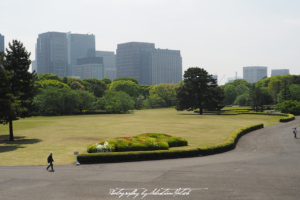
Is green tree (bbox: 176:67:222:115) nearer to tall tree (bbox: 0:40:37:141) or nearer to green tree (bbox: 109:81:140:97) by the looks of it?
green tree (bbox: 109:81:140:97)

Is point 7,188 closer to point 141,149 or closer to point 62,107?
point 141,149

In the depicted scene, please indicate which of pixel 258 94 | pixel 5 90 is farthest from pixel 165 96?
pixel 5 90

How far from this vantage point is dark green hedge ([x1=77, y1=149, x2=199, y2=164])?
2230 cm

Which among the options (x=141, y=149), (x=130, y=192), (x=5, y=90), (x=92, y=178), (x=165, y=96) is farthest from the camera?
(x=165, y=96)

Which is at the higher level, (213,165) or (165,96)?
(165,96)

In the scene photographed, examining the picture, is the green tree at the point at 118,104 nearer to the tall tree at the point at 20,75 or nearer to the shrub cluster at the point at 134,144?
the tall tree at the point at 20,75

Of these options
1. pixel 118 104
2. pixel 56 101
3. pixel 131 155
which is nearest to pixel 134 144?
pixel 131 155

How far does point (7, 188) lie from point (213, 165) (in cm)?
1506

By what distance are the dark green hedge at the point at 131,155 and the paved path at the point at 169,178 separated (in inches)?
37.3

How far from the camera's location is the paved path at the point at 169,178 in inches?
561

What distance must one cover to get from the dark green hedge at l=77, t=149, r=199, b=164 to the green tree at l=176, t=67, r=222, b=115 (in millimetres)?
64748

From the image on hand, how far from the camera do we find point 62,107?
90375 mm

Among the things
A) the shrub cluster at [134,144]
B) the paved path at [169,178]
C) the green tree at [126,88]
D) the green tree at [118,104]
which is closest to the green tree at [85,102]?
the green tree at [118,104]

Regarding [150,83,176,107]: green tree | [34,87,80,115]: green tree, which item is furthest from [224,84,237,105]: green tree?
[34,87,80,115]: green tree
